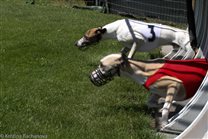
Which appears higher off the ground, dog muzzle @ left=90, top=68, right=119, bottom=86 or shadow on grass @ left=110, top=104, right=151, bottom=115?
dog muzzle @ left=90, top=68, right=119, bottom=86

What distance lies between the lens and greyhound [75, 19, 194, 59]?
6.28 m

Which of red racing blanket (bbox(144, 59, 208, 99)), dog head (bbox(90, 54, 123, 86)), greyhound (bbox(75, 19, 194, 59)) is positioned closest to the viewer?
red racing blanket (bbox(144, 59, 208, 99))

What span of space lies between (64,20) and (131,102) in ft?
19.9

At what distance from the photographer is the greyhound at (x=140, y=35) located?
6.28 metres

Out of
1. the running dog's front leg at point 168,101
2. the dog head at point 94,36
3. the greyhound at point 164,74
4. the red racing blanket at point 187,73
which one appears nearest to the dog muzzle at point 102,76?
the greyhound at point 164,74

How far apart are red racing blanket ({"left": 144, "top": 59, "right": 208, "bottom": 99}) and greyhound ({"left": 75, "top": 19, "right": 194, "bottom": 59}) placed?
49.8 inches

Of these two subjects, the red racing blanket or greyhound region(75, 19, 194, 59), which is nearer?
the red racing blanket

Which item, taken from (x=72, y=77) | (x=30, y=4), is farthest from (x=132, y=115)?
(x=30, y=4)

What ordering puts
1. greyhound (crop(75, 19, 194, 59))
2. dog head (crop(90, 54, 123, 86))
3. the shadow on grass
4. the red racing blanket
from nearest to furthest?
the red racing blanket, dog head (crop(90, 54, 123, 86)), the shadow on grass, greyhound (crop(75, 19, 194, 59))

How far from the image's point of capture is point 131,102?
5.98m

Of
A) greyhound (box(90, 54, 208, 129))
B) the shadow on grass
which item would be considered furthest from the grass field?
greyhound (box(90, 54, 208, 129))

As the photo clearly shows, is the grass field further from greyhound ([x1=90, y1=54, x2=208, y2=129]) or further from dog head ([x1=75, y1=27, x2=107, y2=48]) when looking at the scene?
dog head ([x1=75, y1=27, x2=107, y2=48])

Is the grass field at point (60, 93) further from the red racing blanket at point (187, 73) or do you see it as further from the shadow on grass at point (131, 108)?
the red racing blanket at point (187, 73)

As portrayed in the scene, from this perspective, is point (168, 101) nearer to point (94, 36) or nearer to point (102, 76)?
point (102, 76)
